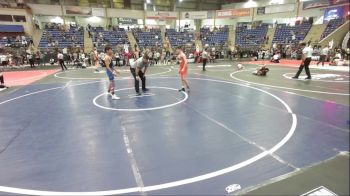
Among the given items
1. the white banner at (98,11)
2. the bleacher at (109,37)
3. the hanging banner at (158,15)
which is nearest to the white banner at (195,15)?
the hanging banner at (158,15)

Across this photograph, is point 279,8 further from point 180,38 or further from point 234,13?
point 180,38

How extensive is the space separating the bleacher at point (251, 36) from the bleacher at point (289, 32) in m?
1.78

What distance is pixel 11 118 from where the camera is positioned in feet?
22.0

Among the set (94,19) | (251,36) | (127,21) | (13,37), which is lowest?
(13,37)

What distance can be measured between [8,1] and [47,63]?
11.2m

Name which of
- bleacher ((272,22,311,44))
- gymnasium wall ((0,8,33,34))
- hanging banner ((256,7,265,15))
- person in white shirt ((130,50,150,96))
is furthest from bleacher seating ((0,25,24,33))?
hanging banner ((256,7,265,15))

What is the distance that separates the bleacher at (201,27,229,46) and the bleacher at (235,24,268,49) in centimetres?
180

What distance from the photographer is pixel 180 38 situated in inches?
1310

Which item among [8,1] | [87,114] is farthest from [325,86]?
[8,1]

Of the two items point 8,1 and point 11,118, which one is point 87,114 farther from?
point 8,1

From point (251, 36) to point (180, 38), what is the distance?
32.2 feet

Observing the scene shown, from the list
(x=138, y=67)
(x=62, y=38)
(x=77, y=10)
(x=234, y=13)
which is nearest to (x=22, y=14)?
(x=62, y=38)

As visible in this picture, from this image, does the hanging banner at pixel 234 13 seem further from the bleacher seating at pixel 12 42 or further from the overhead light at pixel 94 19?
the bleacher seating at pixel 12 42

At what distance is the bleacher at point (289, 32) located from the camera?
94.3 ft
